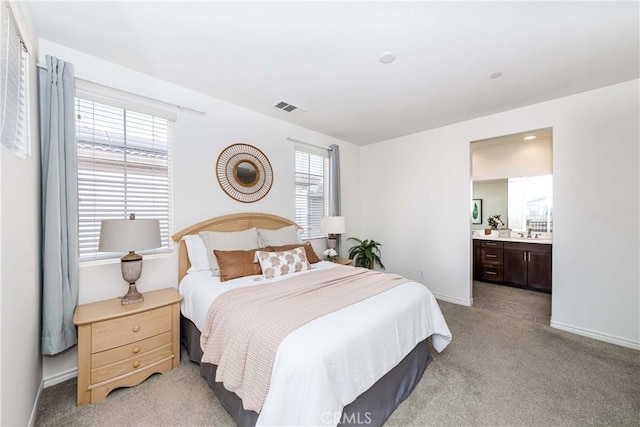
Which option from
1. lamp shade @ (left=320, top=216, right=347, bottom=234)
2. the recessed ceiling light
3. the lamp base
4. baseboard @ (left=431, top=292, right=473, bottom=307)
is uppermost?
the recessed ceiling light

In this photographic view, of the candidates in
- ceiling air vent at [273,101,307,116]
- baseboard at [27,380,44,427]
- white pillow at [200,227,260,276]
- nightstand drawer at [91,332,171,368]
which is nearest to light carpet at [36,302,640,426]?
baseboard at [27,380,44,427]

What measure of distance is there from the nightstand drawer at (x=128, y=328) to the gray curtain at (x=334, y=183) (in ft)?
8.59

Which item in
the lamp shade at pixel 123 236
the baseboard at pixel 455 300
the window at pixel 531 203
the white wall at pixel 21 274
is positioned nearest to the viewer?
the white wall at pixel 21 274

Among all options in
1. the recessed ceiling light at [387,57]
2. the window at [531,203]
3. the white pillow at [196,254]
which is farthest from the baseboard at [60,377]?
the window at [531,203]

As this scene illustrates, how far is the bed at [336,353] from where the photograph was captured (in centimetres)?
122

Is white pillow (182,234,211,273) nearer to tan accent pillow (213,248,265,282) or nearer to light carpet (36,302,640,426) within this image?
tan accent pillow (213,248,265,282)

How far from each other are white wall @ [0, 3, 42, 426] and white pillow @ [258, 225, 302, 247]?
1836 mm

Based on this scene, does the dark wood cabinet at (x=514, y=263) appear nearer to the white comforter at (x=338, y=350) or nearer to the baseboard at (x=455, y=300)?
the baseboard at (x=455, y=300)

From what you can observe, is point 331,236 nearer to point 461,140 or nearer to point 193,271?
point 193,271

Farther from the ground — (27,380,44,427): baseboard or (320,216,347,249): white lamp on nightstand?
(320,216,347,249): white lamp on nightstand

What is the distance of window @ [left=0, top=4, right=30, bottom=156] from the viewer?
119cm

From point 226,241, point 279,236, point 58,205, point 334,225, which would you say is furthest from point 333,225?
point 58,205

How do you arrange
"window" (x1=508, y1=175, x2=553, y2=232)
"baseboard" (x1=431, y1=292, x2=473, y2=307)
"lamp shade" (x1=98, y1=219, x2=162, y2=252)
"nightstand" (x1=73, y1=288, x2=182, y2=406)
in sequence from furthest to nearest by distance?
"window" (x1=508, y1=175, x2=553, y2=232)
"baseboard" (x1=431, y1=292, x2=473, y2=307)
"lamp shade" (x1=98, y1=219, x2=162, y2=252)
"nightstand" (x1=73, y1=288, x2=182, y2=406)

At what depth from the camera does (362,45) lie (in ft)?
6.49
